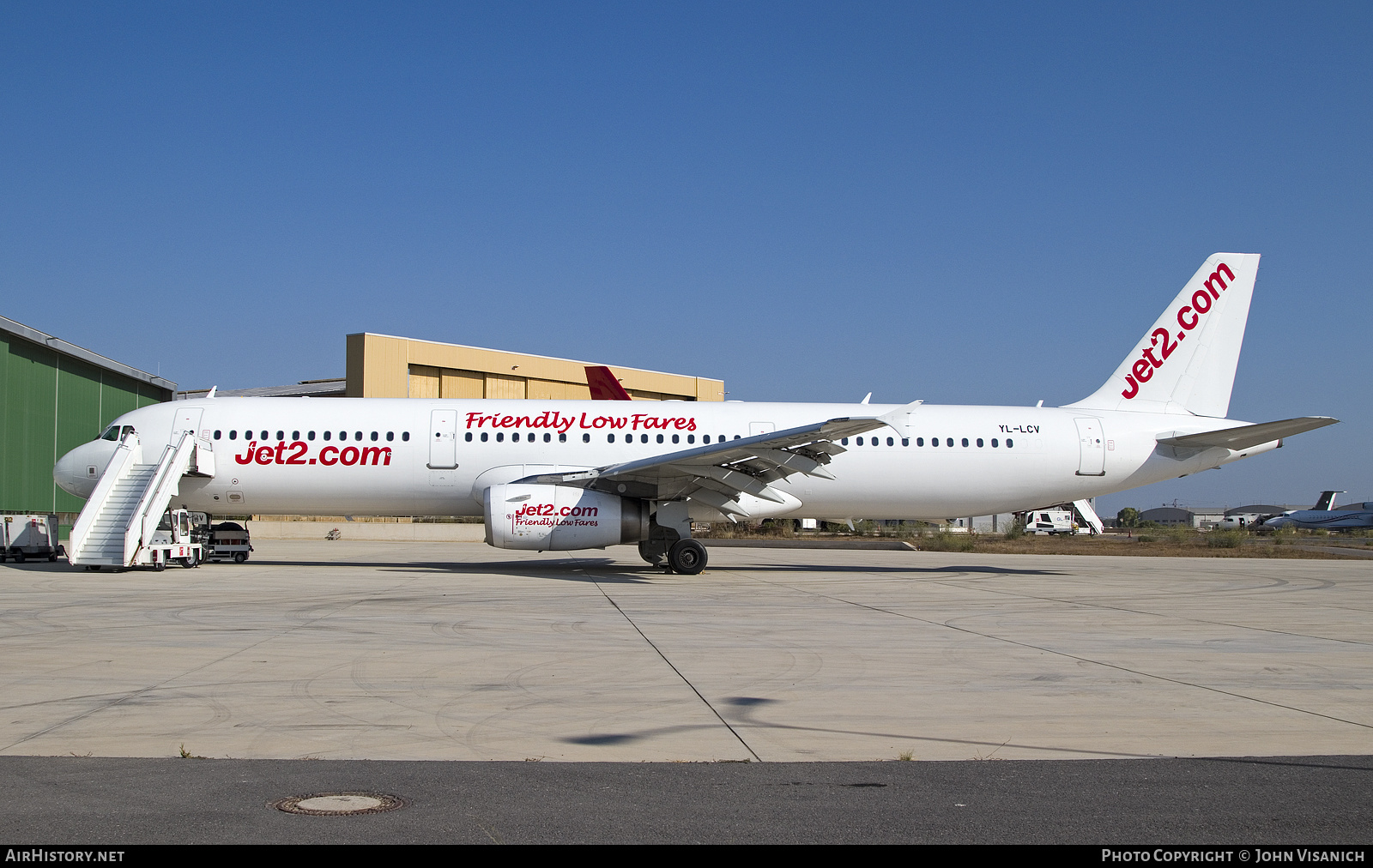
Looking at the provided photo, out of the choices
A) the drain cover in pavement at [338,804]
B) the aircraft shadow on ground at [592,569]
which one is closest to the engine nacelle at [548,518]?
the aircraft shadow on ground at [592,569]

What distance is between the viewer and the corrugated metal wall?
87.2 feet

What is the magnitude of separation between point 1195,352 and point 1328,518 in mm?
81336

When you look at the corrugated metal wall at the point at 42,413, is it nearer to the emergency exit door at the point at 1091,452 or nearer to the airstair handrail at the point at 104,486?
the airstair handrail at the point at 104,486

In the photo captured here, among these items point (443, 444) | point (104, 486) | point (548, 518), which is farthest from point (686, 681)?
point (104, 486)

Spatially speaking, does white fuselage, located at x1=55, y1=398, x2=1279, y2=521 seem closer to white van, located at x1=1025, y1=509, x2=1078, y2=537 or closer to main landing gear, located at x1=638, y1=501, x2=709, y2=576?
main landing gear, located at x1=638, y1=501, x2=709, y2=576

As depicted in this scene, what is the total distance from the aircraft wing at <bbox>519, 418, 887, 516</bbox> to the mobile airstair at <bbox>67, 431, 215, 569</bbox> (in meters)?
6.42

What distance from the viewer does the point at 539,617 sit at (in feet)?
38.5

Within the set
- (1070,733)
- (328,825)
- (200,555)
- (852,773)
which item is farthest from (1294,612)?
(200,555)

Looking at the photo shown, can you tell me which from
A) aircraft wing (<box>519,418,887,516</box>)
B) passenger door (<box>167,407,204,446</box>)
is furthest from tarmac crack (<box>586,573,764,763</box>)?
passenger door (<box>167,407,204,446</box>)

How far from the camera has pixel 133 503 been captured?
60.6 feet

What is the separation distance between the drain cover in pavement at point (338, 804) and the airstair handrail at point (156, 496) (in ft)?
49.1

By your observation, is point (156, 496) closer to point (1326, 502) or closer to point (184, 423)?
point (184, 423)
